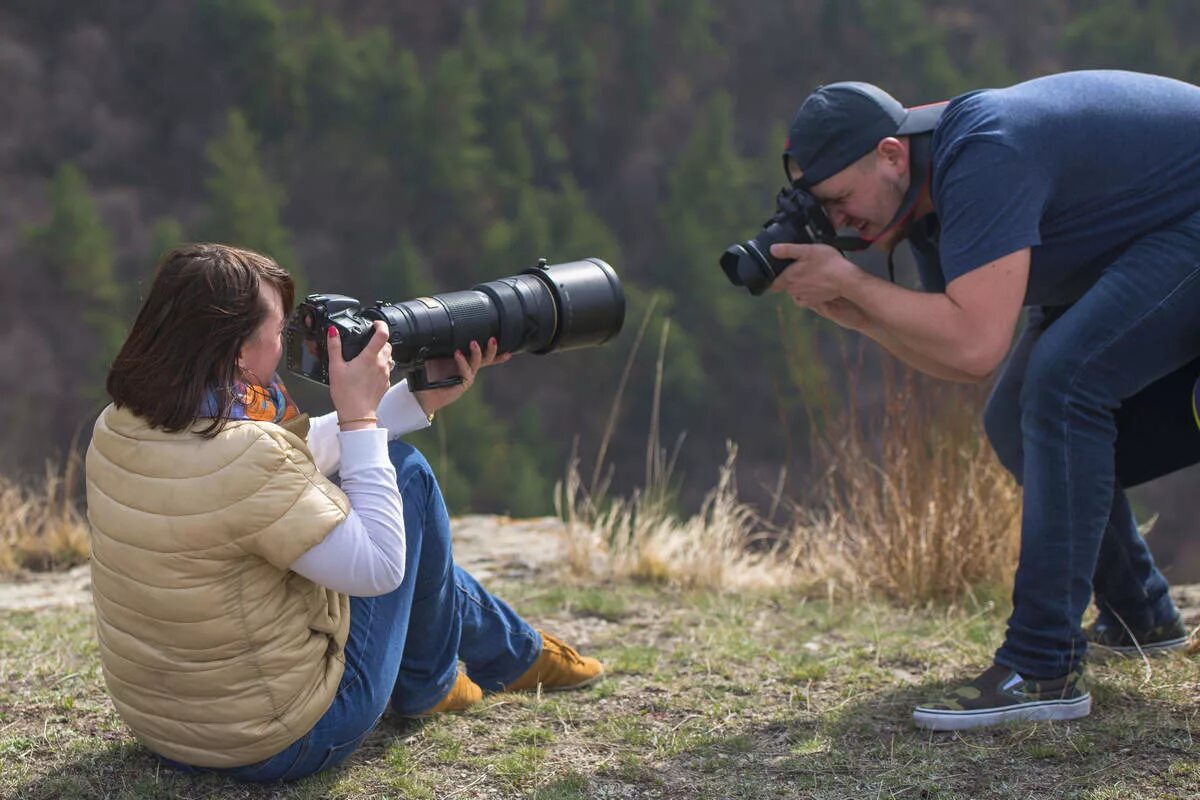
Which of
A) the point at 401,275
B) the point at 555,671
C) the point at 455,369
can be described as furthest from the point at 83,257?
the point at 455,369

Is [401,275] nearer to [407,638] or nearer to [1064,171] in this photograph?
[407,638]

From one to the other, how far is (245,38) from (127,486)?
17.3 meters

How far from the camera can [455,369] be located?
2.07 meters

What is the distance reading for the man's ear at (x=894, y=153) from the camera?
6.90 ft

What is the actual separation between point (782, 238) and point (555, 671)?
879mm

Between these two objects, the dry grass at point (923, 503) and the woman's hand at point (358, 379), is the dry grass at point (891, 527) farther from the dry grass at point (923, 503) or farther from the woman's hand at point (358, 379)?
the woman's hand at point (358, 379)

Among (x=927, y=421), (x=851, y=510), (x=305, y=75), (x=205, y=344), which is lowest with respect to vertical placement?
(x=851, y=510)

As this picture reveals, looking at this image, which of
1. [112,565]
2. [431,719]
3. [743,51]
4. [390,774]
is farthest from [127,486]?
[743,51]

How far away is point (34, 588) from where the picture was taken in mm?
3697

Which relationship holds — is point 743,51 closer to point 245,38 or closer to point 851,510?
point 245,38

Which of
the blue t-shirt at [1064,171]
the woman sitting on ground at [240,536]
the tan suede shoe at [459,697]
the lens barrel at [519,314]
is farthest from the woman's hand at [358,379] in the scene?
the blue t-shirt at [1064,171]

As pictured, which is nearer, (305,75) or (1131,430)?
(1131,430)

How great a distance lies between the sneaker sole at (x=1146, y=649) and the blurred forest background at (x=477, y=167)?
13.0 meters

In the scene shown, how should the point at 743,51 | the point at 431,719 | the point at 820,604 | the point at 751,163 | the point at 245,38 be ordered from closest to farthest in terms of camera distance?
the point at 431,719, the point at 820,604, the point at 245,38, the point at 751,163, the point at 743,51
